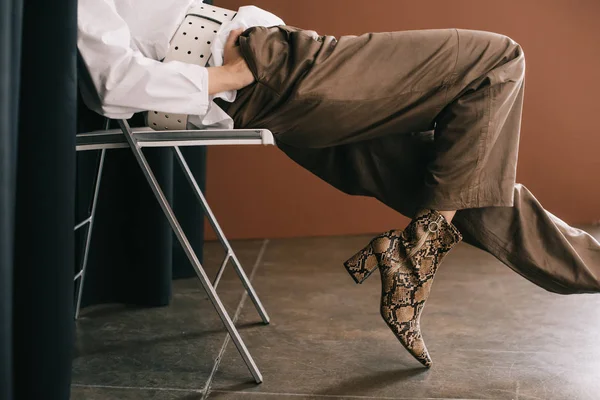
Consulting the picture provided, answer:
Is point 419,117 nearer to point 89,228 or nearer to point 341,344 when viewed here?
point 341,344

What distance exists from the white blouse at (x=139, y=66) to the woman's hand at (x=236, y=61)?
0.02m

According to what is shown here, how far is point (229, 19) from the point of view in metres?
1.90

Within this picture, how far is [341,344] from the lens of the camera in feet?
7.12

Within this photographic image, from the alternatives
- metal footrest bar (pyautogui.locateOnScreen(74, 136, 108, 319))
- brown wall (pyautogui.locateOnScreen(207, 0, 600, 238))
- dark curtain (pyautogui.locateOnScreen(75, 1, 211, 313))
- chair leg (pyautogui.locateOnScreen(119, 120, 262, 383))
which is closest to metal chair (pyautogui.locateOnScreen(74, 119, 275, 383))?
chair leg (pyautogui.locateOnScreen(119, 120, 262, 383))

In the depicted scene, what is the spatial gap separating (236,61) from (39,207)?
59 cm

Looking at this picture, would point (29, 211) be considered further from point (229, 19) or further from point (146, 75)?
point (229, 19)

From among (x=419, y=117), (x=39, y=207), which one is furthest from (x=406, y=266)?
(x=39, y=207)

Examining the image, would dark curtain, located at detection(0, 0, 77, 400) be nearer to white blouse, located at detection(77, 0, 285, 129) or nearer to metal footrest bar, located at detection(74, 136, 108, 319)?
white blouse, located at detection(77, 0, 285, 129)

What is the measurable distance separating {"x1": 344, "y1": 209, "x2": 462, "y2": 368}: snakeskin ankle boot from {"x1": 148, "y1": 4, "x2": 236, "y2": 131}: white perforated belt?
557 millimetres

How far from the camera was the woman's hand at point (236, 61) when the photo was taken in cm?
178

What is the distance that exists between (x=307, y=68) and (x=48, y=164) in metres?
0.64

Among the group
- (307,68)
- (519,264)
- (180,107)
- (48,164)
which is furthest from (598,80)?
(48,164)

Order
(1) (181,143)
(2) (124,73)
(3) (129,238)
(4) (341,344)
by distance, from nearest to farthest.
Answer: (2) (124,73), (1) (181,143), (4) (341,344), (3) (129,238)

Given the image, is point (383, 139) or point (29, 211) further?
point (383, 139)
